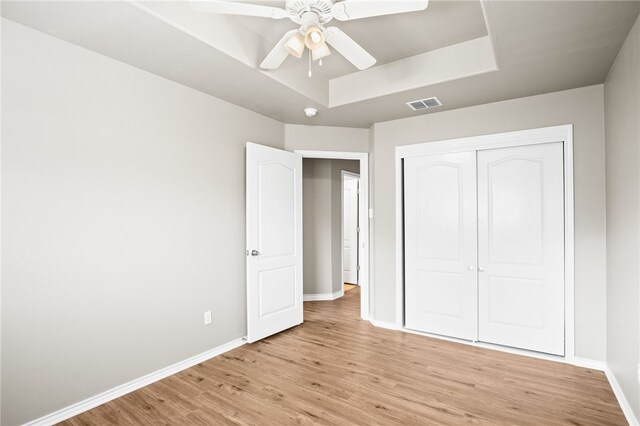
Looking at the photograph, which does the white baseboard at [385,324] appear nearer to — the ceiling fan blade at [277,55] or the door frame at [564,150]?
the door frame at [564,150]

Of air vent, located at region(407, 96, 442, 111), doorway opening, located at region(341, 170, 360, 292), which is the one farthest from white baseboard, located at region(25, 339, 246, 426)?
doorway opening, located at region(341, 170, 360, 292)

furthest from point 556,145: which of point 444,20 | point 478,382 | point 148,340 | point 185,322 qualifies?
point 148,340

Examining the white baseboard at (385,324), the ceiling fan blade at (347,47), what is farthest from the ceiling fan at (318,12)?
the white baseboard at (385,324)

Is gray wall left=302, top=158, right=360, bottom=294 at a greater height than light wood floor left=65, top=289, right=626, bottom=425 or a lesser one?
greater

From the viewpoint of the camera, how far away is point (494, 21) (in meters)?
2.00

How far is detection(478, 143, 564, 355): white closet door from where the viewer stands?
3.11 meters

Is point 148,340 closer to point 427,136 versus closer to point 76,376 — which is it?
point 76,376

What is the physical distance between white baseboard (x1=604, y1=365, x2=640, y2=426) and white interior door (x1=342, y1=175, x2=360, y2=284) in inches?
165

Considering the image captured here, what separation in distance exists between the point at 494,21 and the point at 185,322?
3.20 m

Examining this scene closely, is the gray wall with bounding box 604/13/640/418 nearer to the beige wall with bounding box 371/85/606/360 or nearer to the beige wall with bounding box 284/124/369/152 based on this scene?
the beige wall with bounding box 371/85/606/360

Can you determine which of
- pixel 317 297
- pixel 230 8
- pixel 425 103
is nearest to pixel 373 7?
pixel 230 8

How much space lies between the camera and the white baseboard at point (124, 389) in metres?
2.17

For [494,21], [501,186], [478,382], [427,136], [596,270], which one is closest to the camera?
[494,21]

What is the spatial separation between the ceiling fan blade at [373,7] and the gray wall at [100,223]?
69.2 inches
